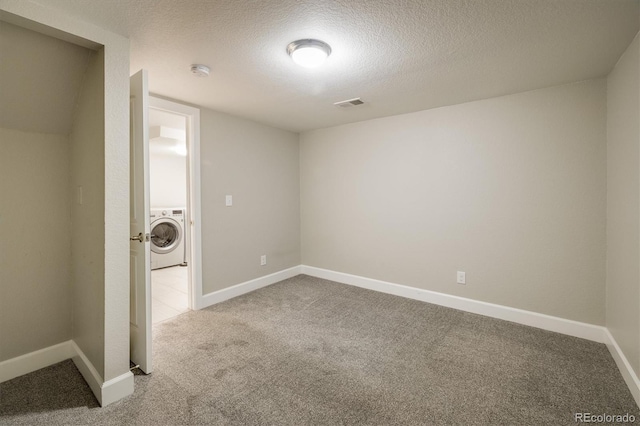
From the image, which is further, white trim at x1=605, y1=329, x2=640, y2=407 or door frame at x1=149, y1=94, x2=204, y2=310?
door frame at x1=149, y1=94, x2=204, y2=310

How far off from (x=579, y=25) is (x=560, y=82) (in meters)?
0.96

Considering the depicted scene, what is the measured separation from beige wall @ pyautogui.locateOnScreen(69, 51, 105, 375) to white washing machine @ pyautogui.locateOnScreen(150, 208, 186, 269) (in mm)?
2658

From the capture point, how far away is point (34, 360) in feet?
6.33

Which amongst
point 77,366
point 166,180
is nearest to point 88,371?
point 77,366

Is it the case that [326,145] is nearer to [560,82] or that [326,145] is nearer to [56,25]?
[560,82]

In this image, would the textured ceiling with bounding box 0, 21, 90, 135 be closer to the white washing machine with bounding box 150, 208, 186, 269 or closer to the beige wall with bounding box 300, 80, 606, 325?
the beige wall with bounding box 300, 80, 606, 325

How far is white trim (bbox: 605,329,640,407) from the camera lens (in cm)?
162

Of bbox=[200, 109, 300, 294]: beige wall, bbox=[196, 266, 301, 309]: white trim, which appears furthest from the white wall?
bbox=[196, 266, 301, 309]: white trim

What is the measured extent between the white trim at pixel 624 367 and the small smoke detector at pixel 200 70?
10.9ft

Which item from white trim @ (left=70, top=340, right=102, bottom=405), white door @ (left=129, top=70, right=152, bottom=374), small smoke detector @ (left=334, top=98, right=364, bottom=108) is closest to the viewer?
white trim @ (left=70, top=340, right=102, bottom=405)

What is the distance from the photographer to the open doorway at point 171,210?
2.95 metres

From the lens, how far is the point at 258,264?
12.0ft

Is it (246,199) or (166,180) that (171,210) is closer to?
(166,180)

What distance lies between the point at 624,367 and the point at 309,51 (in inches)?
110
